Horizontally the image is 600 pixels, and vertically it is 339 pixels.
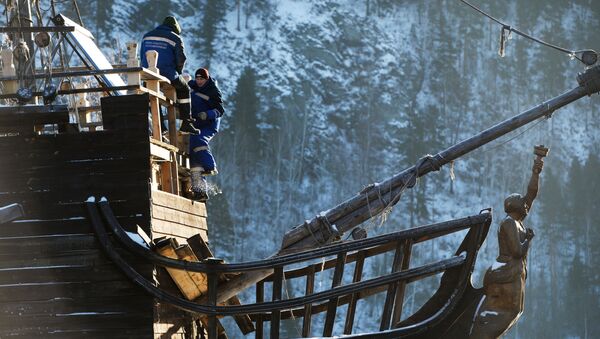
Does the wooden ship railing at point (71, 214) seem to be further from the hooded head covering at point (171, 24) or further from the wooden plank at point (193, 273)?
the hooded head covering at point (171, 24)

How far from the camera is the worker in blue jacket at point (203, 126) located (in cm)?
1022

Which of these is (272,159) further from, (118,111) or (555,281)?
(118,111)

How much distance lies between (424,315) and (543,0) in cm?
6362

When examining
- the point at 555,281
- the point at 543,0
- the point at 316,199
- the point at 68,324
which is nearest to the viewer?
the point at 68,324

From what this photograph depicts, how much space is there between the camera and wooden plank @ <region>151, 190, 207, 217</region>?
8.80 m

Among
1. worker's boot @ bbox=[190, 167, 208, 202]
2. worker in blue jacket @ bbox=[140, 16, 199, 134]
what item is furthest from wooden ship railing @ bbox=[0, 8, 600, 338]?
worker's boot @ bbox=[190, 167, 208, 202]

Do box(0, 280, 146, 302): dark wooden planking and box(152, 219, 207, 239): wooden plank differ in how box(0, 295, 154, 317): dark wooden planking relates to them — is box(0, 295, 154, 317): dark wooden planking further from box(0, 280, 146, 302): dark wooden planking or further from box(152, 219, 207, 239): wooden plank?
box(152, 219, 207, 239): wooden plank

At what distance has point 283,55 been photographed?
199 feet

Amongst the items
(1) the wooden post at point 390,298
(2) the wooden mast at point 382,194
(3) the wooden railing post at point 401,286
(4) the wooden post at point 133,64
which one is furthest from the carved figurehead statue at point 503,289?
(4) the wooden post at point 133,64

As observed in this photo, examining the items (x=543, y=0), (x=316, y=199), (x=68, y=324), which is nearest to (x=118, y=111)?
(x=68, y=324)

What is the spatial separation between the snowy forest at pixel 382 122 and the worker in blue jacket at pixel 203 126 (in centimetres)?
4268

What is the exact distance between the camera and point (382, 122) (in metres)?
60.8

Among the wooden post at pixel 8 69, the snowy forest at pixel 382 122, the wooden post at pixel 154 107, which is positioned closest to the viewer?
the wooden post at pixel 8 69

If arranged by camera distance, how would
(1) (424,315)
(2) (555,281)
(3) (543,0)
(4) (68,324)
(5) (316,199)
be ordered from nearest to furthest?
(4) (68,324) → (1) (424,315) → (5) (316,199) → (2) (555,281) → (3) (543,0)
